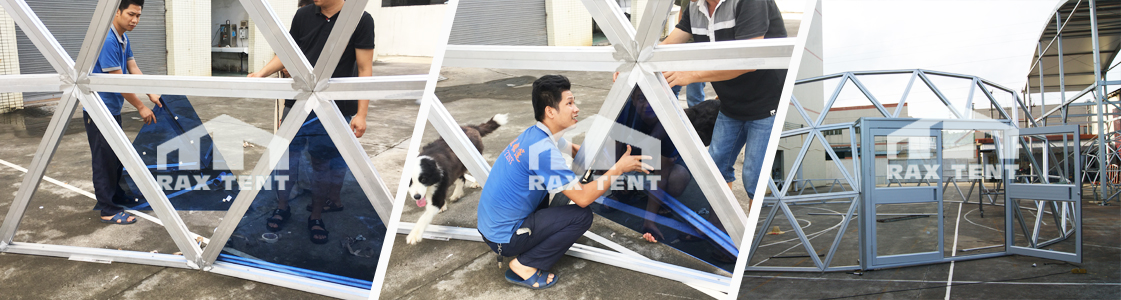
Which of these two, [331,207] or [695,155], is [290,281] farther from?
[695,155]

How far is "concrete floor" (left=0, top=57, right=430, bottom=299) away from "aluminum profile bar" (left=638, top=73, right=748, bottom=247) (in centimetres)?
85

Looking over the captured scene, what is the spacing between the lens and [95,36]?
2.91 metres

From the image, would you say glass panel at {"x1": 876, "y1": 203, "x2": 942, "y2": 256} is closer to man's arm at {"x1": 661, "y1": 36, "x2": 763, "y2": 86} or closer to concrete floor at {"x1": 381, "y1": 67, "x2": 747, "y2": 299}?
concrete floor at {"x1": 381, "y1": 67, "x2": 747, "y2": 299}

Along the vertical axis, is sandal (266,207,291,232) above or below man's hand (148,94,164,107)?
below

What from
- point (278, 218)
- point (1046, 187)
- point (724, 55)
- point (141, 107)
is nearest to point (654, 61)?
point (724, 55)

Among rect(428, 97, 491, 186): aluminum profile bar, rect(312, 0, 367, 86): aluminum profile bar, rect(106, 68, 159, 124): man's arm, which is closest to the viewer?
rect(428, 97, 491, 186): aluminum profile bar

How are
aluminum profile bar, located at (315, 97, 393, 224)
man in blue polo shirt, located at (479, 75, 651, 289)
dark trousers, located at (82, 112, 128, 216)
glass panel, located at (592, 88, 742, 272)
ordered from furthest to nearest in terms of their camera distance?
dark trousers, located at (82, 112, 128, 216) < aluminum profile bar, located at (315, 97, 393, 224) < man in blue polo shirt, located at (479, 75, 651, 289) < glass panel, located at (592, 88, 742, 272)

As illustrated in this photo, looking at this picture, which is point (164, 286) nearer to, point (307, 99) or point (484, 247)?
point (307, 99)

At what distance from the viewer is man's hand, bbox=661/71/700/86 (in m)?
1.57

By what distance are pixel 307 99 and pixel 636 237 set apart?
4.75 ft

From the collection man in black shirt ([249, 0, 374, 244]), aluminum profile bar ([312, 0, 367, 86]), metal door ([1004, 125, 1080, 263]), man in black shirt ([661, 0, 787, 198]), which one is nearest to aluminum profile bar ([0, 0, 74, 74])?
man in black shirt ([249, 0, 374, 244])

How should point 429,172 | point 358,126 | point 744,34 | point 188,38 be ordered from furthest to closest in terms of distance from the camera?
1. point 188,38
2. point 358,126
3. point 429,172
4. point 744,34

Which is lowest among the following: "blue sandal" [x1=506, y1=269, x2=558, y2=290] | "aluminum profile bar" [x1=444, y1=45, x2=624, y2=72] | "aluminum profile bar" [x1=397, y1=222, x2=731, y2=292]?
"blue sandal" [x1=506, y1=269, x2=558, y2=290]

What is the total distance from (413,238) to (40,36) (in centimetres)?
258
